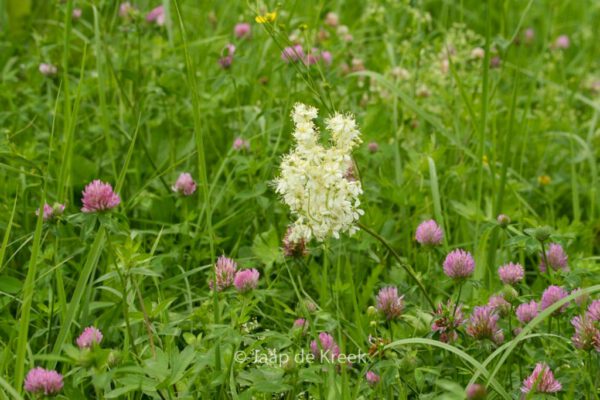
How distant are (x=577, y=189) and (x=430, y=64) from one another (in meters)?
0.79

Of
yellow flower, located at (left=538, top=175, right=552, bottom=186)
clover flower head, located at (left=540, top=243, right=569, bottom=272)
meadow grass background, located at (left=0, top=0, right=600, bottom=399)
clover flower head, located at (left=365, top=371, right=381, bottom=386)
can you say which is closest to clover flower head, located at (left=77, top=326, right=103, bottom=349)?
meadow grass background, located at (left=0, top=0, right=600, bottom=399)

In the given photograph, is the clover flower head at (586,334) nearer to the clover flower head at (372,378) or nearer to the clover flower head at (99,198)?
the clover flower head at (372,378)

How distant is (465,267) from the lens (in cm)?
193

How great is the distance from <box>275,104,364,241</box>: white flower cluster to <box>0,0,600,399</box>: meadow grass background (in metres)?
0.12

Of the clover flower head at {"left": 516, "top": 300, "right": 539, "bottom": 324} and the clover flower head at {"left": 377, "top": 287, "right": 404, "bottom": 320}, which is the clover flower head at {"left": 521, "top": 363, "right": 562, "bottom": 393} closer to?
the clover flower head at {"left": 516, "top": 300, "right": 539, "bottom": 324}

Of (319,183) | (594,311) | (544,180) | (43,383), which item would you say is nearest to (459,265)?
(594,311)

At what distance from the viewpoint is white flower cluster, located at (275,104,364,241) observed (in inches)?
65.6

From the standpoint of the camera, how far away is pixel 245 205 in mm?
2613

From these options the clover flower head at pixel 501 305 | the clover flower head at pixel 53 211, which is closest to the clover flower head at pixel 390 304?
the clover flower head at pixel 501 305

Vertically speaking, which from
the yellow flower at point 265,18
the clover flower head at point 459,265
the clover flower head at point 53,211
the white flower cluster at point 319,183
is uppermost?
the yellow flower at point 265,18

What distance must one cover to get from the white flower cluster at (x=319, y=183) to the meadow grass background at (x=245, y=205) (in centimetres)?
12

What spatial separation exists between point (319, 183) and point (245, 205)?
96 centimetres

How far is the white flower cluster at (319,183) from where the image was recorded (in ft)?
5.47

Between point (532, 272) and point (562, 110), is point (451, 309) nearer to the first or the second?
point (532, 272)
